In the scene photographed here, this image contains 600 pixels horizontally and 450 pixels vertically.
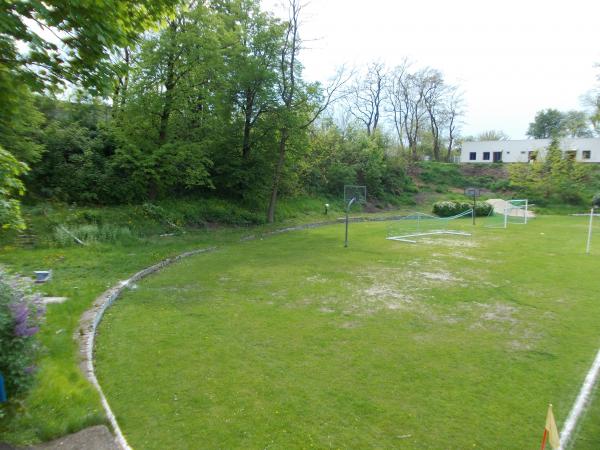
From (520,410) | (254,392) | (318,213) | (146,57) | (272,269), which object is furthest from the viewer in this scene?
(318,213)

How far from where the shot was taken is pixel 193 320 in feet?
23.8

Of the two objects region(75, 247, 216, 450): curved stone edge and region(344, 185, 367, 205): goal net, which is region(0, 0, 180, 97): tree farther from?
region(344, 185, 367, 205): goal net

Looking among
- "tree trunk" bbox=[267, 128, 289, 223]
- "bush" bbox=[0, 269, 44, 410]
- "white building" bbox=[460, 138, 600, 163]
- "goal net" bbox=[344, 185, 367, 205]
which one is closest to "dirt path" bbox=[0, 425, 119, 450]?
"bush" bbox=[0, 269, 44, 410]

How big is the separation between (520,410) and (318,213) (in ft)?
73.2

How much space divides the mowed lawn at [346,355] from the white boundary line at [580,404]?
84 millimetres

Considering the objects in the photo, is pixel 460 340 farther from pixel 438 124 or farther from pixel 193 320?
pixel 438 124

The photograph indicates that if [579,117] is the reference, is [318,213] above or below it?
below

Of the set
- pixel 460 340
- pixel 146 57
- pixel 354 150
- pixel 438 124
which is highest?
→ pixel 438 124

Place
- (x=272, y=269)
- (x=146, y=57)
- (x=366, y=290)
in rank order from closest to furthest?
(x=366, y=290)
(x=272, y=269)
(x=146, y=57)

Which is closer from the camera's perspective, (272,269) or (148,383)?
(148,383)

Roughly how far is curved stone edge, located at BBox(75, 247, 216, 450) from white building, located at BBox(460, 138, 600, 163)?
39.6m

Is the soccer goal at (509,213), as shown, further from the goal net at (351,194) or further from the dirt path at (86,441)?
the dirt path at (86,441)

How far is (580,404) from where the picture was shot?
15.2 ft

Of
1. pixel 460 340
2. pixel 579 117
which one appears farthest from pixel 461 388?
pixel 579 117
